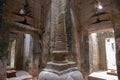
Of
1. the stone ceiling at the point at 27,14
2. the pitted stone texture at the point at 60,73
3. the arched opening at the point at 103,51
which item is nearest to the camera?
the pitted stone texture at the point at 60,73

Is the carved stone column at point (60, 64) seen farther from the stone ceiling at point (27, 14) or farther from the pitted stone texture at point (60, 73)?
the stone ceiling at point (27, 14)

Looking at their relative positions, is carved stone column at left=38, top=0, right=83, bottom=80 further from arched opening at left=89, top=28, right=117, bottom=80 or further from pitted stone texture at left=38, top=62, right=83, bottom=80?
arched opening at left=89, top=28, right=117, bottom=80

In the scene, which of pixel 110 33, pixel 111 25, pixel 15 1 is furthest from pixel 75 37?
pixel 110 33

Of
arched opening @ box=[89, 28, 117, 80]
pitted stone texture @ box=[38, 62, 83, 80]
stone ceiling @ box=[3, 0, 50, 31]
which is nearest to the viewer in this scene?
pitted stone texture @ box=[38, 62, 83, 80]

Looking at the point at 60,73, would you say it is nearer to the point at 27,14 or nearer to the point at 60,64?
the point at 60,64

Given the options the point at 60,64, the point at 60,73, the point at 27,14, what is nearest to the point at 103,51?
the point at 27,14

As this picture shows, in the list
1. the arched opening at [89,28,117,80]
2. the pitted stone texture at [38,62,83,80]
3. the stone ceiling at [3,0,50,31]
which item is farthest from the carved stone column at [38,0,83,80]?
the arched opening at [89,28,117,80]

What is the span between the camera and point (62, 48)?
2.54m

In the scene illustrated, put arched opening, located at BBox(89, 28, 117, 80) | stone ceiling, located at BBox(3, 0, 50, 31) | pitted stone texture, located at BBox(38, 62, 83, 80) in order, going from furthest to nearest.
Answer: arched opening, located at BBox(89, 28, 117, 80) → stone ceiling, located at BBox(3, 0, 50, 31) → pitted stone texture, located at BBox(38, 62, 83, 80)

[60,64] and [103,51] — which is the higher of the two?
[60,64]

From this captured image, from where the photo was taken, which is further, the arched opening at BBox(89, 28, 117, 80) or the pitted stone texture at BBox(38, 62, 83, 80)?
the arched opening at BBox(89, 28, 117, 80)

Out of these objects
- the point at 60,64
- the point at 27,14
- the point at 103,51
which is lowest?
the point at 103,51

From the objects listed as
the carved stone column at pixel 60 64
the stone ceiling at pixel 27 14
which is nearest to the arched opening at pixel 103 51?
the stone ceiling at pixel 27 14

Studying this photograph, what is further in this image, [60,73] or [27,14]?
[27,14]
